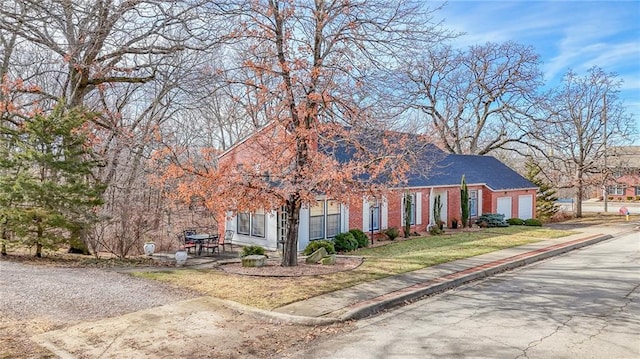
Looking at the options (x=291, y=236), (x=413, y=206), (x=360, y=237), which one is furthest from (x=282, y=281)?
(x=413, y=206)

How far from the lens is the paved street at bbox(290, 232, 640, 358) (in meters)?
6.12

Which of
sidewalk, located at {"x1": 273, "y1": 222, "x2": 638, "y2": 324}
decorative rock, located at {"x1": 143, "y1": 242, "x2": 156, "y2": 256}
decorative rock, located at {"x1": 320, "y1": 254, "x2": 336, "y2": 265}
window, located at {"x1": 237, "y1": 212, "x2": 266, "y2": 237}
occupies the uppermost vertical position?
window, located at {"x1": 237, "y1": 212, "x2": 266, "y2": 237}

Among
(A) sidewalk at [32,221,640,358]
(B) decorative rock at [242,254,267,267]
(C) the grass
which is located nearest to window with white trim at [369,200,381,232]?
(C) the grass

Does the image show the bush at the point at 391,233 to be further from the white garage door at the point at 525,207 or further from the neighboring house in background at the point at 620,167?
the neighboring house in background at the point at 620,167

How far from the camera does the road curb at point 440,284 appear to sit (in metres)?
7.87

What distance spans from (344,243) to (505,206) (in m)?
16.2

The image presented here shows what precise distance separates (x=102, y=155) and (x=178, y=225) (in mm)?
6303

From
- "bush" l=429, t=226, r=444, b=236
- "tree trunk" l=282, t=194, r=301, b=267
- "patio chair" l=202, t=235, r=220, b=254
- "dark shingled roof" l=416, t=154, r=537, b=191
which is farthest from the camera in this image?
"dark shingled roof" l=416, t=154, r=537, b=191

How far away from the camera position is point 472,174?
2844cm

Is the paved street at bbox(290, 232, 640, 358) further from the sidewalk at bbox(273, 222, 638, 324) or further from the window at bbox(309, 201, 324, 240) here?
the window at bbox(309, 201, 324, 240)

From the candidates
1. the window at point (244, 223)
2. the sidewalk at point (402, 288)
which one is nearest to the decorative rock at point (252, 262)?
the sidewalk at point (402, 288)

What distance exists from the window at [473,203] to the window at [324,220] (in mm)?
11908

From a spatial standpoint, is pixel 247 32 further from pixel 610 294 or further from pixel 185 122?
pixel 185 122

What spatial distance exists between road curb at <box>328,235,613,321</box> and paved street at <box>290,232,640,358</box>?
236mm
